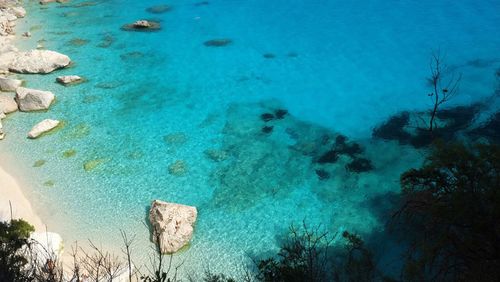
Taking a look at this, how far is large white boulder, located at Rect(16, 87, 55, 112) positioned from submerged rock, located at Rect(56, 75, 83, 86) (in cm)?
227

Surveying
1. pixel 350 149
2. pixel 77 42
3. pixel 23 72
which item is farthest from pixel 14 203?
pixel 77 42

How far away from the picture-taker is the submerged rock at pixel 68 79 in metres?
23.4

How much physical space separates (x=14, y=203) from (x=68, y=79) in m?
10.3

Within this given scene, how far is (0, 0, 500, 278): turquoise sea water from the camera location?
1509 cm

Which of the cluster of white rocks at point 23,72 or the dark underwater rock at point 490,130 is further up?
the dark underwater rock at point 490,130

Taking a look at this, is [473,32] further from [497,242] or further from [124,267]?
[124,267]

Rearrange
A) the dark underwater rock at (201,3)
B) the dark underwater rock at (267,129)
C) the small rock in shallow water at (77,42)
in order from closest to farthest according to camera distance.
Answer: the dark underwater rock at (267,129)
the small rock in shallow water at (77,42)
the dark underwater rock at (201,3)

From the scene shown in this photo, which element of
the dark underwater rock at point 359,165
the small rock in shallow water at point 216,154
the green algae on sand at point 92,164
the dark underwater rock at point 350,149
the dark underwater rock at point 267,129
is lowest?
the green algae on sand at point 92,164

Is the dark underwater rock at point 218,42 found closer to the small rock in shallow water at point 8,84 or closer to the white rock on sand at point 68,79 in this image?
the white rock on sand at point 68,79

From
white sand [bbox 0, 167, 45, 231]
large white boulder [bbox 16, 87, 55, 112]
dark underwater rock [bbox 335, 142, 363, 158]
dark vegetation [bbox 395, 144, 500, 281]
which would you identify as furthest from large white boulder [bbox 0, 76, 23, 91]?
dark vegetation [bbox 395, 144, 500, 281]

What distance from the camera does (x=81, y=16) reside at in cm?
3347

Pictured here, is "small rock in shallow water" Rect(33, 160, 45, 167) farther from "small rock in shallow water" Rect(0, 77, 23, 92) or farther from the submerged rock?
the submerged rock

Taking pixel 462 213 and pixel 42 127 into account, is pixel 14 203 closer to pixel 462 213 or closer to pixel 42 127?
pixel 42 127

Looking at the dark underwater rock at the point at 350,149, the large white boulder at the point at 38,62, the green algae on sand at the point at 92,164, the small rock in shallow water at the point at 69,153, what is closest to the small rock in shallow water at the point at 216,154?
the green algae on sand at the point at 92,164
